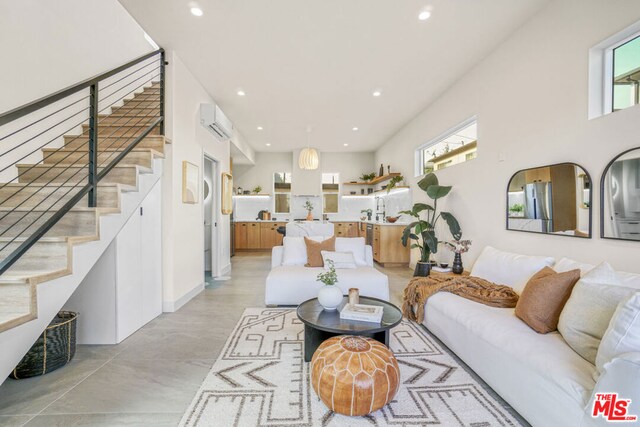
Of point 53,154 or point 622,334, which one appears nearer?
point 622,334

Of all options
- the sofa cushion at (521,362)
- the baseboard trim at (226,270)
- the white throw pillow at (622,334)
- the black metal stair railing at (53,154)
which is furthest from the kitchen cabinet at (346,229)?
the white throw pillow at (622,334)

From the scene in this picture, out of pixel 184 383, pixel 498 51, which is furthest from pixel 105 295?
pixel 498 51

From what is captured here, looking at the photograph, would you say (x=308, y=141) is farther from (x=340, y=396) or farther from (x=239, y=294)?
(x=340, y=396)

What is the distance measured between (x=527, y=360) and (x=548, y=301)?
0.47 meters

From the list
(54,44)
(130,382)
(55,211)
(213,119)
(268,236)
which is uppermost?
(54,44)

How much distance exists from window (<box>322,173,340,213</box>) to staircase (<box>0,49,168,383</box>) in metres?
5.89

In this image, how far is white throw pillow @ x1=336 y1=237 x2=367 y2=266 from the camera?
3814mm

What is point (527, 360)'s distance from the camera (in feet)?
4.98

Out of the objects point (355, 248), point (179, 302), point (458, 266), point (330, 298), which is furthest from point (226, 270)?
point (458, 266)

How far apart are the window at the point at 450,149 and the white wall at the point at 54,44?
4544 mm

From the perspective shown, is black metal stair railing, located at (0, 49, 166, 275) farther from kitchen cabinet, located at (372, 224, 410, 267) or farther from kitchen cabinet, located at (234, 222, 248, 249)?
kitchen cabinet, located at (234, 222, 248, 249)

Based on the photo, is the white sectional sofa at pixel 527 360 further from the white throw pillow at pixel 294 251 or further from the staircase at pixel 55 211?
the staircase at pixel 55 211

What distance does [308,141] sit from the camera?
7.35 meters

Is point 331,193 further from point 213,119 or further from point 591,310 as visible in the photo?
point 591,310
